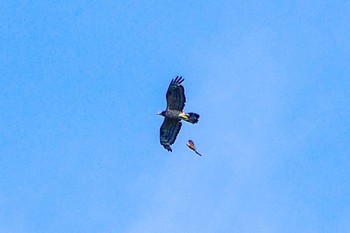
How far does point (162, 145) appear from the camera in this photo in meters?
69.1

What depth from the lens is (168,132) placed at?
69.6m

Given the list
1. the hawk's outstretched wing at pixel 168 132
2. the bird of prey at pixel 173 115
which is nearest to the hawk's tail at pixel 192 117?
the bird of prey at pixel 173 115

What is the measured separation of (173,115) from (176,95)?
2023mm

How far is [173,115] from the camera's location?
67500 mm

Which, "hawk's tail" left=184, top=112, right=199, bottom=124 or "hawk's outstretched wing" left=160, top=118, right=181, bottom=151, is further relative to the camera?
"hawk's outstretched wing" left=160, top=118, right=181, bottom=151

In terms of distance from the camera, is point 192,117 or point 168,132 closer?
point 192,117

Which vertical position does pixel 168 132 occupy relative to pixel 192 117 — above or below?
below

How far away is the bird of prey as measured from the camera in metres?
66.1

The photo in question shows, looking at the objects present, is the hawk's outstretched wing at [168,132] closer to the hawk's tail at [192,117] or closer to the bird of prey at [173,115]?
the bird of prey at [173,115]

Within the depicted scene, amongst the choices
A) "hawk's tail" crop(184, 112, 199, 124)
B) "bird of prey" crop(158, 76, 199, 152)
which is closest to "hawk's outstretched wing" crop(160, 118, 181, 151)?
"bird of prey" crop(158, 76, 199, 152)

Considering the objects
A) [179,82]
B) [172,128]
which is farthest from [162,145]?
[179,82]

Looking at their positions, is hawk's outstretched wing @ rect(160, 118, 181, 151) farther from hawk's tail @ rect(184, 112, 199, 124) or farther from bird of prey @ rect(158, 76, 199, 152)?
hawk's tail @ rect(184, 112, 199, 124)

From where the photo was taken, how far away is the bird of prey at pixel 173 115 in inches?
2601

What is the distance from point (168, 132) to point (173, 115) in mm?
2576
